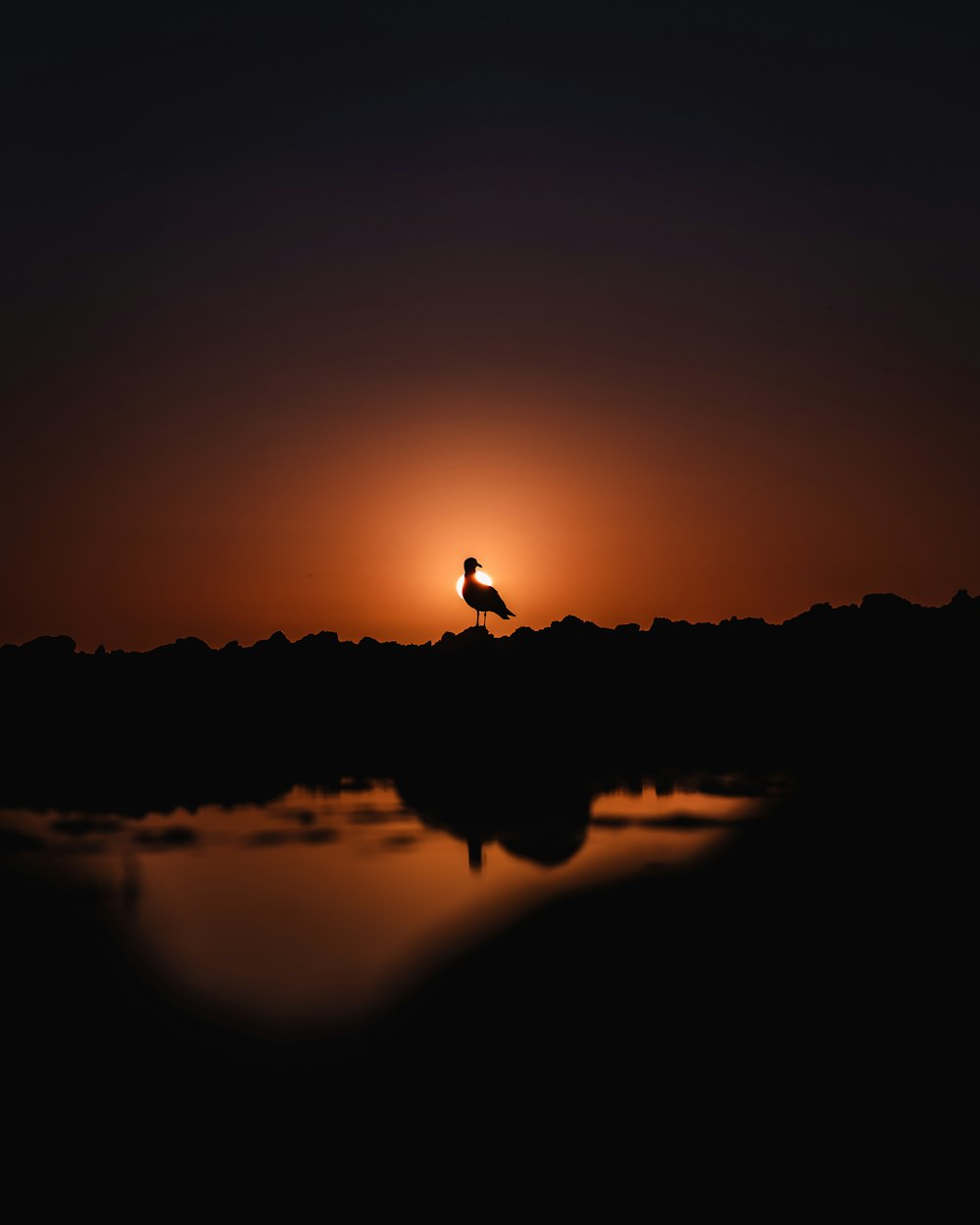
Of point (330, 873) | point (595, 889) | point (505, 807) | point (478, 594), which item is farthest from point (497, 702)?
point (595, 889)

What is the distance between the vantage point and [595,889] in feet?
28.0

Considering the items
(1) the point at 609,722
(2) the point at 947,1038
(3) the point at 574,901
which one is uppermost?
(1) the point at 609,722

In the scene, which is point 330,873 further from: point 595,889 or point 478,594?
point 478,594

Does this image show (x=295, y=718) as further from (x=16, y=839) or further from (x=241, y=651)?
(x=16, y=839)

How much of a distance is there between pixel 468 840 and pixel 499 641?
1055 cm

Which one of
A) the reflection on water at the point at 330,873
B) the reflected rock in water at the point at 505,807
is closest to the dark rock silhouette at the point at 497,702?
the reflected rock in water at the point at 505,807

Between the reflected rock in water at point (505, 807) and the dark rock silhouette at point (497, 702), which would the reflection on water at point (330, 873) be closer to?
the reflected rock in water at point (505, 807)

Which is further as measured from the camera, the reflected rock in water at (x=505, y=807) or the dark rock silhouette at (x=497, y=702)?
the dark rock silhouette at (x=497, y=702)

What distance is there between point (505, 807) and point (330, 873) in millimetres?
3023

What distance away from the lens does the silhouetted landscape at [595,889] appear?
5473 mm

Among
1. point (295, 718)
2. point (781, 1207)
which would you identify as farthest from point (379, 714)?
point (781, 1207)

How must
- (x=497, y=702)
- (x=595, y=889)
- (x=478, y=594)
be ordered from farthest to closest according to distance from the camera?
(x=478, y=594) → (x=497, y=702) → (x=595, y=889)

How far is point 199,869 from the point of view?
10203 millimetres

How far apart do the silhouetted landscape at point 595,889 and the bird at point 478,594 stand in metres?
1.70
